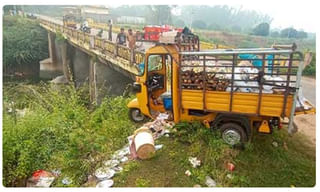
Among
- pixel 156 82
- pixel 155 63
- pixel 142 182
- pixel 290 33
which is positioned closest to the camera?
→ pixel 142 182

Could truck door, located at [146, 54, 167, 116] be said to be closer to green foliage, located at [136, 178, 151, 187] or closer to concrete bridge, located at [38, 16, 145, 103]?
green foliage, located at [136, 178, 151, 187]

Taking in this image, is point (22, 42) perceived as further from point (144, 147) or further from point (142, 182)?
point (142, 182)

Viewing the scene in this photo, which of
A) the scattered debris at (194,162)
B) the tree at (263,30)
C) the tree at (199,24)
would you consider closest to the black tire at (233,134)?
the scattered debris at (194,162)

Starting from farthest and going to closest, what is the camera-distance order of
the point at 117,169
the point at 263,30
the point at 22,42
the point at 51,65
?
the point at 51,65
the point at 22,42
the point at 263,30
the point at 117,169

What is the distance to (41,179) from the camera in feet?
12.3

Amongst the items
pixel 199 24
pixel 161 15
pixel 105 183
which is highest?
pixel 161 15

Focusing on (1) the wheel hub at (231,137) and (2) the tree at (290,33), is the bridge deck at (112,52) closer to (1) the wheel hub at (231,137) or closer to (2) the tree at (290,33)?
(1) the wheel hub at (231,137)

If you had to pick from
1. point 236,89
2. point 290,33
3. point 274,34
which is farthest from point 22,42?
point 236,89

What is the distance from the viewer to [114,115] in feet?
18.9

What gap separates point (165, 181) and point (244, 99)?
1682 millimetres

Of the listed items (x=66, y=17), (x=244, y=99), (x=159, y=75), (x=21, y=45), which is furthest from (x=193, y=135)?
(x=21, y=45)

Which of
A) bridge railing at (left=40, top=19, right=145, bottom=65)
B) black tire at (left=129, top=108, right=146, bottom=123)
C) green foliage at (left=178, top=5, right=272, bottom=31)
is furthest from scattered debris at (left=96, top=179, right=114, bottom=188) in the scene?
green foliage at (left=178, top=5, right=272, bottom=31)

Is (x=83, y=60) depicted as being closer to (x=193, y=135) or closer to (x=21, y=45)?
(x=21, y=45)

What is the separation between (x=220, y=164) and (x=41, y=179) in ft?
8.88
